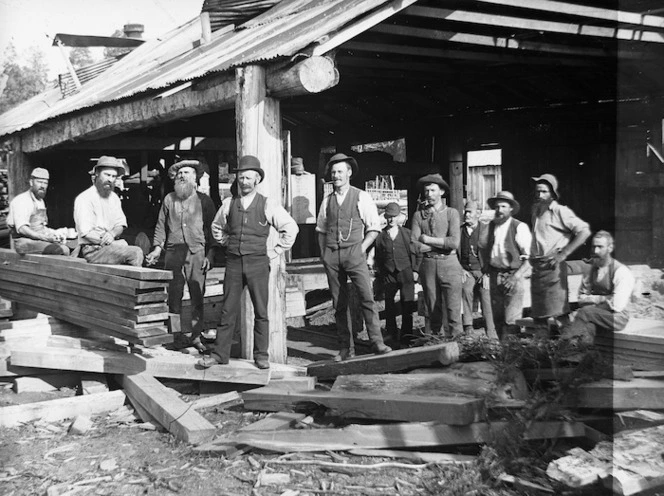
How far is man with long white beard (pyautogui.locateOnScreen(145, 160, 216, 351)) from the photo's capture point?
27.8 feet

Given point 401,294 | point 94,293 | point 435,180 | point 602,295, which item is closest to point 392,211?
point 401,294

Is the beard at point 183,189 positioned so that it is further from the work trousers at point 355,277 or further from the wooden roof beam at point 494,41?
the wooden roof beam at point 494,41

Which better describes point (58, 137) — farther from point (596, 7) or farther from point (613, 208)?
point (613, 208)

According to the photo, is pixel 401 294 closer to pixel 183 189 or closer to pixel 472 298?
pixel 472 298

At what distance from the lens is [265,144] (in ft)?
23.2

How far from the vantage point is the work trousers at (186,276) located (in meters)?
8.45

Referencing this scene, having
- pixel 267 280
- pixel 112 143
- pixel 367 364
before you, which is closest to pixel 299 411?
pixel 367 364

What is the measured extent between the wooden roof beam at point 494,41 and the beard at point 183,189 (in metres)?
2.77

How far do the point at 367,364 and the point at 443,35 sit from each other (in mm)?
3976

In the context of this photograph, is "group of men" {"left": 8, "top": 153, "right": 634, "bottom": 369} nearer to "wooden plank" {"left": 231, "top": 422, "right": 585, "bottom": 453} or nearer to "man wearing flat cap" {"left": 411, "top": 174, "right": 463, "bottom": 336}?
"man wearing flat cap" {"left": 411, "top": 174, "right": 463, "bottom": 336}

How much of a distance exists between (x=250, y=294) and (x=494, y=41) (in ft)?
14.0

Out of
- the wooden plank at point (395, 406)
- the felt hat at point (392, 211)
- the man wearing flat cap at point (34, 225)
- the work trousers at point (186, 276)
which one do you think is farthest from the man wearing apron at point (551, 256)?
the man wearing flat cap at point (34, 225)

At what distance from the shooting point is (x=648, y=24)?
8.34 meters

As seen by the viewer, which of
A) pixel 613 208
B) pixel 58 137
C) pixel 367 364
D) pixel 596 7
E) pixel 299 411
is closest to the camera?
pixel 299 411
